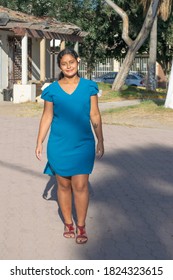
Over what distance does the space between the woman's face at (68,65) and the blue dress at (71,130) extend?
0.36 ft

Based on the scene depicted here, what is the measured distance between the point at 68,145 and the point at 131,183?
3283 millimetres

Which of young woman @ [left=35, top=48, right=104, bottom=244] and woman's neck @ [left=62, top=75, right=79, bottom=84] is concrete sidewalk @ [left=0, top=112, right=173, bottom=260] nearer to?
young woman @ [left=35, top=48, right=104, bottom=244]

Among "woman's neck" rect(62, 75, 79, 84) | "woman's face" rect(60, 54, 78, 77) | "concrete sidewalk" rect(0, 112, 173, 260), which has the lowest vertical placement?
"concrete sidewalk" rect(0, 112, 173, 260)

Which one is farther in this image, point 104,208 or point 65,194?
point 104,208

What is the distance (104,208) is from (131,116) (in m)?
10.1

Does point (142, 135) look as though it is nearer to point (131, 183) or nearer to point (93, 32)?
point (131, 183)

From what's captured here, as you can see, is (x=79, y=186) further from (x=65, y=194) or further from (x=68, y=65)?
(x=68, y=65)

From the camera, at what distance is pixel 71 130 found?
5527 millimetres

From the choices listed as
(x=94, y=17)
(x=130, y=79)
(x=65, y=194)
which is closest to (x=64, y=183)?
(x=65, y=194)

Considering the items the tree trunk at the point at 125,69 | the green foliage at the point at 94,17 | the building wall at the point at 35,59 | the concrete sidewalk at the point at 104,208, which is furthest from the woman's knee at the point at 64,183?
the green foliage at the point at 94,17

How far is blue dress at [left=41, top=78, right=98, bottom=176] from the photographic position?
18.0 feet

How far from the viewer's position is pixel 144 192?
8.11m

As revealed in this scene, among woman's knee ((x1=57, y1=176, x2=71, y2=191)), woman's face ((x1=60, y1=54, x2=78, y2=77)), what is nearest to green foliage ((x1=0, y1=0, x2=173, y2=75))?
woman's face ((x1=60, y1=54, x2=78, y2=77))

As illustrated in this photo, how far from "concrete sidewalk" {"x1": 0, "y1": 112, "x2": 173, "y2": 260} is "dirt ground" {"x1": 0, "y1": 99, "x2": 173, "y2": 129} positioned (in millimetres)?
3586
